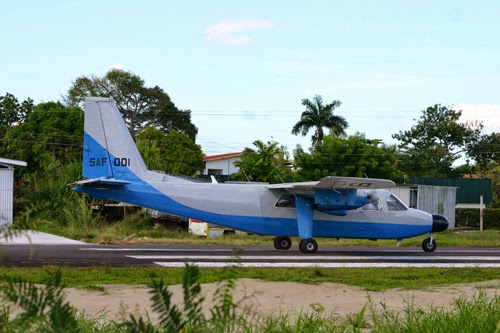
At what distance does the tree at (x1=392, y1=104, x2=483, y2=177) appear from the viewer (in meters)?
74.2

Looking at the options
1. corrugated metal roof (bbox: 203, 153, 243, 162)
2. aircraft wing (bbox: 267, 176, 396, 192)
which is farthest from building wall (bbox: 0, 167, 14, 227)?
corrugated metal roof (bbox: 203, 153, 243, 162)

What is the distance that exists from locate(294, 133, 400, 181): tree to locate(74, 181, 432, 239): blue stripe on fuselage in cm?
3129

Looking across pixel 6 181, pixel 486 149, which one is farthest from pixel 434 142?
pixel 6 181

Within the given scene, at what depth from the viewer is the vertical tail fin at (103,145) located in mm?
20453

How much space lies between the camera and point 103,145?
20594 millimetres

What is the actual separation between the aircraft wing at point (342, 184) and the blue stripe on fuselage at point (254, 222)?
1.07m

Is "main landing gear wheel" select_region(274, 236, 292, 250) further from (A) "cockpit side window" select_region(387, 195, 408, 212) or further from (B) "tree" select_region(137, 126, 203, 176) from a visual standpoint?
(B) "tree" select_region(137, 126, 203, 176)

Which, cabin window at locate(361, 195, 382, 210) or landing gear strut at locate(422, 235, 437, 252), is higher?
cabin window at locate(361, 195, 382, 210)

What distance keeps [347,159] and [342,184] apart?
36390 millimetres

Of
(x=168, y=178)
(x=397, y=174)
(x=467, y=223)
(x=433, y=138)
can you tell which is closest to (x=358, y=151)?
(x=397, y=174)

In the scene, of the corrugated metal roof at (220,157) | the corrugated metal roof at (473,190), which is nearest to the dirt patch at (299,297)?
the corrugated metal roof at (473,190)

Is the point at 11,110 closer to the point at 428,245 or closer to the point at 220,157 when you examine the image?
the point at 220,157

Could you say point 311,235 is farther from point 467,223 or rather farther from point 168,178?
point 467,223

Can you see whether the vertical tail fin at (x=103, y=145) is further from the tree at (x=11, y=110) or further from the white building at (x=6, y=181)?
the tree at (x=11, y=110)
